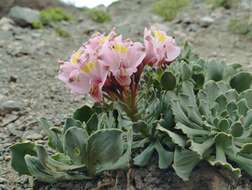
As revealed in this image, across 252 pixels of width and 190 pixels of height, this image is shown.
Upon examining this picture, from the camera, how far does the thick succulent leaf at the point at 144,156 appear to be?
253 cm

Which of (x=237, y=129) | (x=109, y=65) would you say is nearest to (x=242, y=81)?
(x=237, y=129)

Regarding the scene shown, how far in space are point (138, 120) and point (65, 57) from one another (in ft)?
11.0

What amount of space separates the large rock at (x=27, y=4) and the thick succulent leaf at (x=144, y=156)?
554 cm

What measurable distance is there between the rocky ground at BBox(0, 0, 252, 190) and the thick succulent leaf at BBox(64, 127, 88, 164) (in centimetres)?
23

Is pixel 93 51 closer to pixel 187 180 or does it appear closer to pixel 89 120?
pixel 89 120

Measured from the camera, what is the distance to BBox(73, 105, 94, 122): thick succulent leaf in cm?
275

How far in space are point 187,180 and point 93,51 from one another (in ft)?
2.34

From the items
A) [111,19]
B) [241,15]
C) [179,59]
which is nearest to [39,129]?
[179,59]

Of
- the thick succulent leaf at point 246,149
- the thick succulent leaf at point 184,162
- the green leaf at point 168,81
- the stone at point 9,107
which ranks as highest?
the green leaf at point 168,81

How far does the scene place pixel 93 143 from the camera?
2320 mm

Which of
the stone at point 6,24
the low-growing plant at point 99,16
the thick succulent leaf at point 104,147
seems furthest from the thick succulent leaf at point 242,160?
the low-growing plant at point 99,16

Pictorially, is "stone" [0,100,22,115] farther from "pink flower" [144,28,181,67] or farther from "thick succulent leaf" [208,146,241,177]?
"thick succulent leaf" [208,146,241,177]

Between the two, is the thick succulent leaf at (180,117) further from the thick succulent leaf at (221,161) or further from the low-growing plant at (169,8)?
the low-growing plant at (169,8)

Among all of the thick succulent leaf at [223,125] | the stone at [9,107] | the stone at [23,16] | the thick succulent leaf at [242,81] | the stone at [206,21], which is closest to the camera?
the thick succulent leaf at [223,125]
